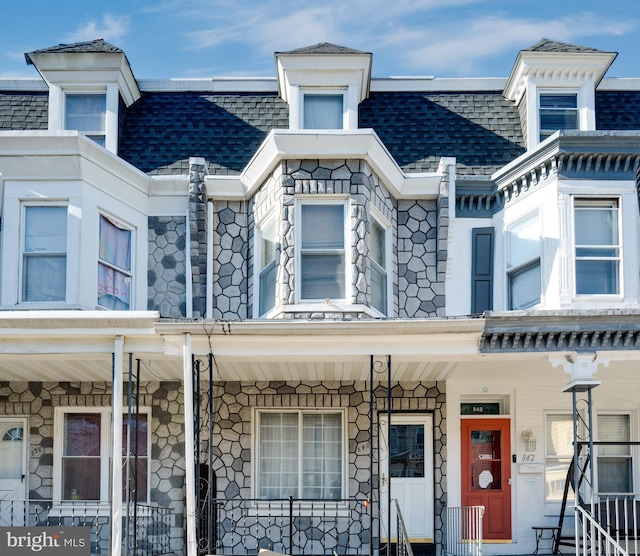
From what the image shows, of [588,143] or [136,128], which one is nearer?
[588,143]

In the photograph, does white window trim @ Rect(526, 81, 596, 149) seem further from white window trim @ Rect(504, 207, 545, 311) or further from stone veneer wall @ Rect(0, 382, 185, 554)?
stone veneer wall @ Rect(0, 382, 185, 554)

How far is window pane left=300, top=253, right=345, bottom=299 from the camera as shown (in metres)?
14.0

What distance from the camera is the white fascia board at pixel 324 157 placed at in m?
14.1

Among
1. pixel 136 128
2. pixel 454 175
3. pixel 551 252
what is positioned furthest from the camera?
pixel 136 128

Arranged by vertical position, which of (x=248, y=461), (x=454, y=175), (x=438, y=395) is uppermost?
(x=454, y=175)

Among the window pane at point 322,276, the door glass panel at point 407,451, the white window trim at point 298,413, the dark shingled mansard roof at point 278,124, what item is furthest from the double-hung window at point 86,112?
the door glass panel at point 407,451

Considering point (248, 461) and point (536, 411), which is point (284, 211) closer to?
point (248, 461)

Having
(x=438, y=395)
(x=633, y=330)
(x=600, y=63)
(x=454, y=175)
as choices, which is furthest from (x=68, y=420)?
(x=600, y=63)

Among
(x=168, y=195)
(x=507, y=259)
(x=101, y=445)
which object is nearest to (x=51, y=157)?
(x=168, y=195)

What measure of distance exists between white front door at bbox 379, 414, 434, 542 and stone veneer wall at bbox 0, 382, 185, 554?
2968 millimetres

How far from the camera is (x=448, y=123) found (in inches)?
633

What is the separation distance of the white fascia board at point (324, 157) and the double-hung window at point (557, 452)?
380 centimetres

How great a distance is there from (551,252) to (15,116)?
28.4ft

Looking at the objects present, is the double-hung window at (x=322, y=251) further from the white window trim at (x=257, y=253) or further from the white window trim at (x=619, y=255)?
the white window trim at (x=619, y=255)
